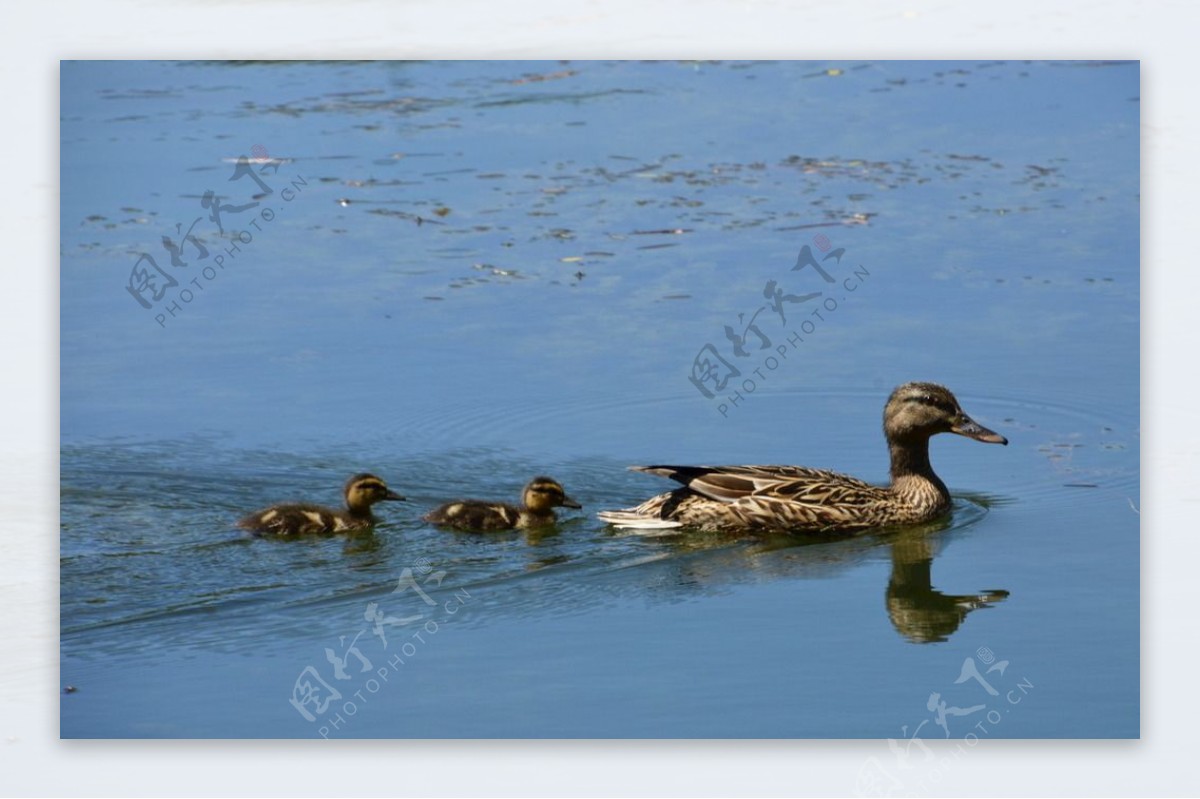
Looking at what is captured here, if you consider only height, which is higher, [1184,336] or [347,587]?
[1184,336]

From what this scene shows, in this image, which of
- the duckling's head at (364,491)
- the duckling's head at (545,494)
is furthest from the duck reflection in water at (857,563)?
the duckling's head at (364,491)

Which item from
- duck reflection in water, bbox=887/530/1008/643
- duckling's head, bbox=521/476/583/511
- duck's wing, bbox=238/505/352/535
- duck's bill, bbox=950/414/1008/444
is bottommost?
duck reflection in water, bbox=887/530/1008/643

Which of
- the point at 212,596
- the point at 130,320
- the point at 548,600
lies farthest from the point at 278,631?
the point at 130,320

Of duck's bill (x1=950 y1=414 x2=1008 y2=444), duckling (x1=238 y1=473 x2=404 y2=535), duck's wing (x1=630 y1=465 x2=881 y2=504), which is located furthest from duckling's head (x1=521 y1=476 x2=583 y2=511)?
duck's bill (x1=950 y1=414 x2=1008 y2=444)

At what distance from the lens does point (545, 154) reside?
1257 centimetres

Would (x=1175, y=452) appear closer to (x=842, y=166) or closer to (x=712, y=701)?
(x=712, y=701)

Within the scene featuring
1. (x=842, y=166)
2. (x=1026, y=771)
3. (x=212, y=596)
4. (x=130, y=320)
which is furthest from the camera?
(x=842, y=166)

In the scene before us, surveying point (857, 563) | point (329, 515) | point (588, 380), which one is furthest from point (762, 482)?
point (329, 515)

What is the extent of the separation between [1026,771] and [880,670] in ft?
2.15

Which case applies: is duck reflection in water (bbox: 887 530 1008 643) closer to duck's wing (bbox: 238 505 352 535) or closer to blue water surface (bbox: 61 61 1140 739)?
blue water surface (bbox: 61 61 1140 739)

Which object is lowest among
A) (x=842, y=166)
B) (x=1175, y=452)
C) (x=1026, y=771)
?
(x=1026, y=771)

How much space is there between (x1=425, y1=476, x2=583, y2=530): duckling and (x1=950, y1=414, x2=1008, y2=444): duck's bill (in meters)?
1.62

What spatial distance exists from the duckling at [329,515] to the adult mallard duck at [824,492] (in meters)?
0.93

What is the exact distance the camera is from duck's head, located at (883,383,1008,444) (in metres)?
10.8
